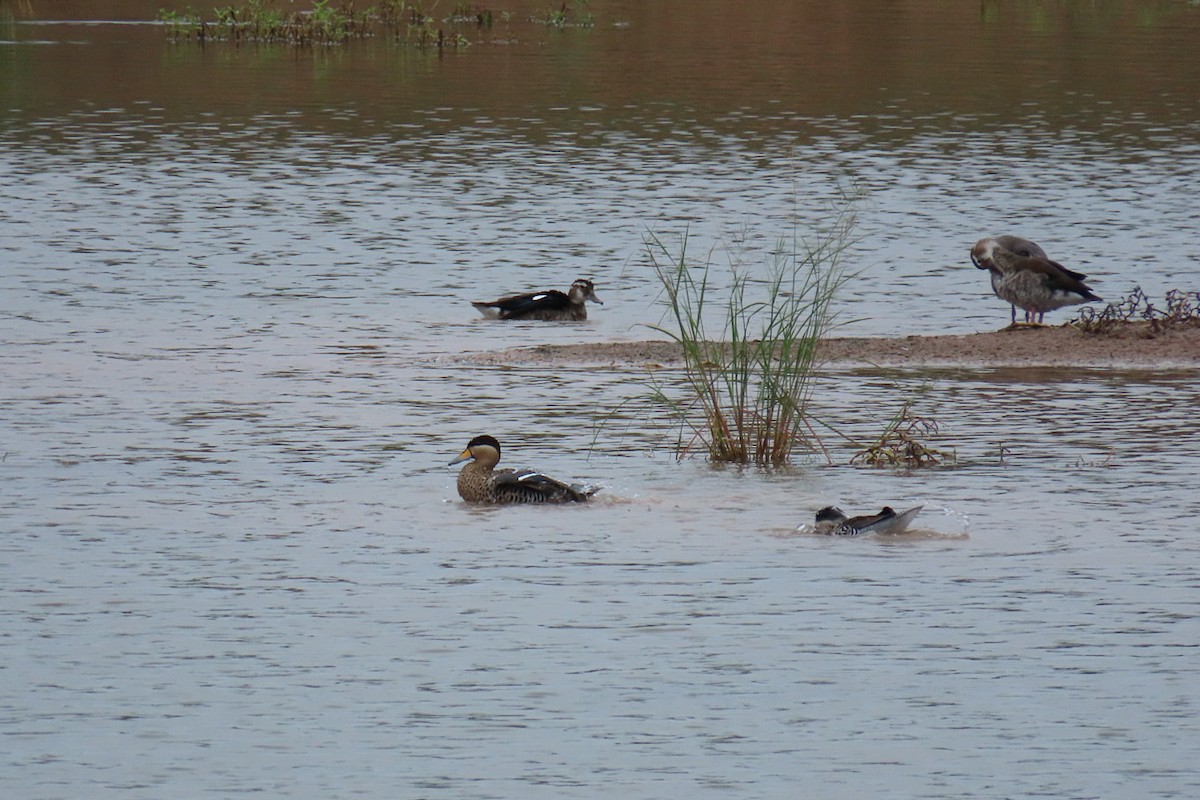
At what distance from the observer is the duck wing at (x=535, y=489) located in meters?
12.6

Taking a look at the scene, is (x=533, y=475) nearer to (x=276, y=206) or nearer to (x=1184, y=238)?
(x=1184, y=238)

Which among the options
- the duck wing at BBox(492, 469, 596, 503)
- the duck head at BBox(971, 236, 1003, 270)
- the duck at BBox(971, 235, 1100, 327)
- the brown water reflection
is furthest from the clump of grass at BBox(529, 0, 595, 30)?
the duck wing at BBox(492, 469, 596, 503)

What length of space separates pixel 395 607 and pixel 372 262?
1355 cm

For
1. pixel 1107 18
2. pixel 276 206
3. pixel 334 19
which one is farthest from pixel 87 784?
pixel 1107 18

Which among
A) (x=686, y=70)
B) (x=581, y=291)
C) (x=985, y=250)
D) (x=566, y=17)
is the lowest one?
(x=686, y=70)

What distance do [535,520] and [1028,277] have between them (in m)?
7.06

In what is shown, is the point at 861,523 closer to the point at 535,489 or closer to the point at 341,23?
the point at 535,489

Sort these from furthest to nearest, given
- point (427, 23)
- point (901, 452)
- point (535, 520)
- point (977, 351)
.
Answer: point (427, 23) < point (977, 351) < point (901, 452) < point (535, 520)

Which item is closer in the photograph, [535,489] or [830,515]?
[830,515]

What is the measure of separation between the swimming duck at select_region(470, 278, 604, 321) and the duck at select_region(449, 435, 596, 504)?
7189 mm

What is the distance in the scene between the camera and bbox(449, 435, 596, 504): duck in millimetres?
12617

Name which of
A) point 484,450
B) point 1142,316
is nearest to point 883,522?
point 484,450

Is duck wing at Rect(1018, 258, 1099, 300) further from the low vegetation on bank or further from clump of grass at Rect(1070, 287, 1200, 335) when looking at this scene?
the low vegetation on bank

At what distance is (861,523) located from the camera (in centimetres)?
1177
